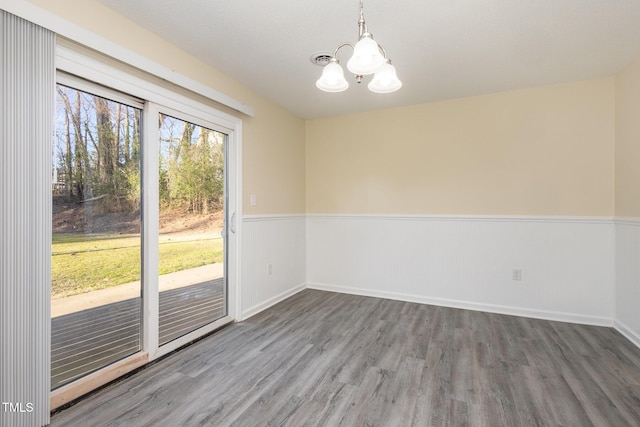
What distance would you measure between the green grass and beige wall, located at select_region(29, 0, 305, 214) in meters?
1.00

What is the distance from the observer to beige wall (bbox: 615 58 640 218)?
8.56 ft

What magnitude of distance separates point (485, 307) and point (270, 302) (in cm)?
248

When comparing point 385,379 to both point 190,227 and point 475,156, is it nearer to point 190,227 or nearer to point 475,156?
point 190,227

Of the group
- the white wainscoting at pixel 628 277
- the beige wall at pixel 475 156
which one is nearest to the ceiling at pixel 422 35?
the beige wall at pixel 475 156

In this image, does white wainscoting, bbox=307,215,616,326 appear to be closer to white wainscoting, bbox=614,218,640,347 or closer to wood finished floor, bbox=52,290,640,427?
white wainscoting, bbox=614,218,640,347

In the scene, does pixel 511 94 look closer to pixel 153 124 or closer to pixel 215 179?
pixel 215 179

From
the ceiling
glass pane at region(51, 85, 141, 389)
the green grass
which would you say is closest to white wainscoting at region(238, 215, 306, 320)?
the green grass

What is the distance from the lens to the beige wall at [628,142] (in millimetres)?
2609

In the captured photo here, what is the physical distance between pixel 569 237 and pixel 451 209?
116 cm

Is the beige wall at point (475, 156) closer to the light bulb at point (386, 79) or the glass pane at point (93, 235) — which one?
the light bulb at point (386, 79)

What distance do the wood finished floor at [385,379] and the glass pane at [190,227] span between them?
318mm

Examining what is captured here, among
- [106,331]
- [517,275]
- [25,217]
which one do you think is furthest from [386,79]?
[517,275]

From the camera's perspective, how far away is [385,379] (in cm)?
208

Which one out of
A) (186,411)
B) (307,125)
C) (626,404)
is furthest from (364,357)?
(307,125)
